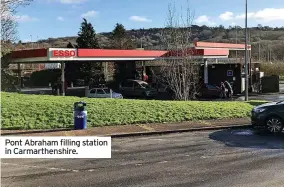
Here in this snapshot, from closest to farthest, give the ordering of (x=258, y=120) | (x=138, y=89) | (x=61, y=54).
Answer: (x=258, y=120)
(x=61, y=54)
(x=138, y=89)

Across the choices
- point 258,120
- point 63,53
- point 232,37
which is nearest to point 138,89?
point 63,53

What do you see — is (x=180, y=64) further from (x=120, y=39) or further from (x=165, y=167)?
(x=120, y=39)

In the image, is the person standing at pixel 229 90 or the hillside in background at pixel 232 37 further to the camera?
the hillside in background at pixel 232 37

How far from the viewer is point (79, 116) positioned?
1559 centimetres

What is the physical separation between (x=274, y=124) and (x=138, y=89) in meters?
21.7

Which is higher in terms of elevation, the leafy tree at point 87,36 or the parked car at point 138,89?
the leafy tree at point 87,36

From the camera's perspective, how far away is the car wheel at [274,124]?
15484 millimetres

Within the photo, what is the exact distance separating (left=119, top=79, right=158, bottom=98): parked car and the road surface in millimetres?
22717

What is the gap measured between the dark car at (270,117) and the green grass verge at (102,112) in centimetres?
325

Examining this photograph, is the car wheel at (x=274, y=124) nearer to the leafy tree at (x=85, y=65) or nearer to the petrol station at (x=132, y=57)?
the petrol station at (x=132, y=57)

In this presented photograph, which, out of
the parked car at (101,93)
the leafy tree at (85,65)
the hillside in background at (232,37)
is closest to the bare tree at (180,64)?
the parked car at (101,93)

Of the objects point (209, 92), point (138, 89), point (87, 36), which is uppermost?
point (87, 36)

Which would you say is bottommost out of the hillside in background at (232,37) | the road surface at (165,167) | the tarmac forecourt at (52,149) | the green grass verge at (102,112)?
the road surface at (165,167)

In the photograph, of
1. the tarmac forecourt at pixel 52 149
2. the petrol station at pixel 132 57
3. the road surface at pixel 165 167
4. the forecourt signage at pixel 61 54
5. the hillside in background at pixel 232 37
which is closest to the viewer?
the road surface at pixel 165 167
